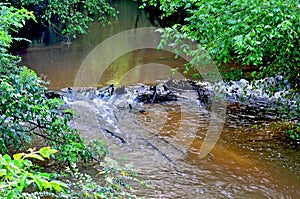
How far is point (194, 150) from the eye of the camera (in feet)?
18.6

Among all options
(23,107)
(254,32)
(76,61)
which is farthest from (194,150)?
(76,61)

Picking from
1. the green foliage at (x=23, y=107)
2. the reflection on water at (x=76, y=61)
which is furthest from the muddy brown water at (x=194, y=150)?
the reflection on water at (x=76, y=61)

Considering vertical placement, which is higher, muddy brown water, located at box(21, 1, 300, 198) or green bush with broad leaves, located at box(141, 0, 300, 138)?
green bush with broad leaves, located at box(141, 0, 300, 138)

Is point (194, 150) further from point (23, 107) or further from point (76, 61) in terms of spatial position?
point (76, 61)

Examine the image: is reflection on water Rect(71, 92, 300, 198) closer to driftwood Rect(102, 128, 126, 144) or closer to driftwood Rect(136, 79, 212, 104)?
driftwood Rect(102, 128, 126, 144)

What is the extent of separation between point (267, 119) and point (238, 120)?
554 mm

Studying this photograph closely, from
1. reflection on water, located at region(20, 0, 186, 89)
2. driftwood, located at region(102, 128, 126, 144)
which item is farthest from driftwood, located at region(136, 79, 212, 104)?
driftwood, located at region(102, 128, 126, 144)

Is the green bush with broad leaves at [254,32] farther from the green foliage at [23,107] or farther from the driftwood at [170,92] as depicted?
the driftwood at [170,92]

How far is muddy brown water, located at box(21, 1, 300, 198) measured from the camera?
4.53 meters

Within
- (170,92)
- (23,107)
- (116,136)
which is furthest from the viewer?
(170,92)

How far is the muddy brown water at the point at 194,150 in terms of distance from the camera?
14.9ft

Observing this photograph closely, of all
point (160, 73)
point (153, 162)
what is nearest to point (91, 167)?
point (153, 162)

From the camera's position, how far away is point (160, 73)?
11.7 m

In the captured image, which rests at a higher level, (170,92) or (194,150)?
(170,92)
